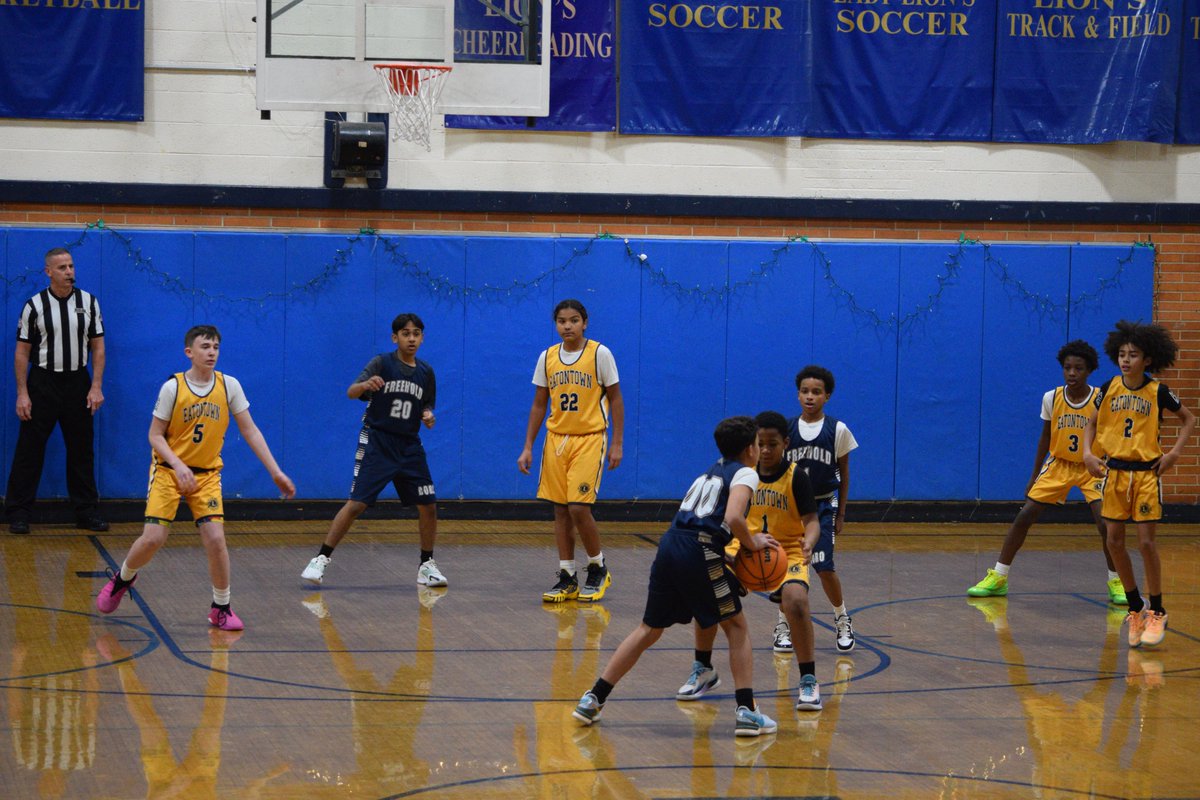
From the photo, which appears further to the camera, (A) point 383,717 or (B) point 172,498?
(B) point 172,498

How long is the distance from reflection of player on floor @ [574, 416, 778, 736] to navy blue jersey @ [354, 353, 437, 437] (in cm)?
350

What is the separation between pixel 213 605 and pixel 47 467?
424 cm

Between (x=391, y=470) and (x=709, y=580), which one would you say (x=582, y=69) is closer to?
(x=391, y=470)

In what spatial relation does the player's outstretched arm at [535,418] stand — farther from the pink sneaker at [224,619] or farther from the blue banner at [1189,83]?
the blue banner at [1189,83]

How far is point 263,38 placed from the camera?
10164 millimetres

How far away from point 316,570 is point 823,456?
344 centimetres

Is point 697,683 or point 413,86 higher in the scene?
point 413,86

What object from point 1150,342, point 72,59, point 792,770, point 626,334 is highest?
point 72,59

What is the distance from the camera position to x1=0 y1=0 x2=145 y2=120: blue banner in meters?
11.4

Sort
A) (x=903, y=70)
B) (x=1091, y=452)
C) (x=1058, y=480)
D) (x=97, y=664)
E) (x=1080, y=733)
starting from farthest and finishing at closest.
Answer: (x=903, y=70) → (x=1058, y=480) → (x=1091, y=452) → (x=97, y=664) → (x=1080, y=733)

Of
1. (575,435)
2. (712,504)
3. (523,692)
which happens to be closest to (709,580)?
(712,504)

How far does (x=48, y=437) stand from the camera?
11.1 metres

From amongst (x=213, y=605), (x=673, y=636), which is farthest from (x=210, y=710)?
(x=673, y=636)

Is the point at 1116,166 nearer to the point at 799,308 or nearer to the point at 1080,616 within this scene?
the point at 799,308
